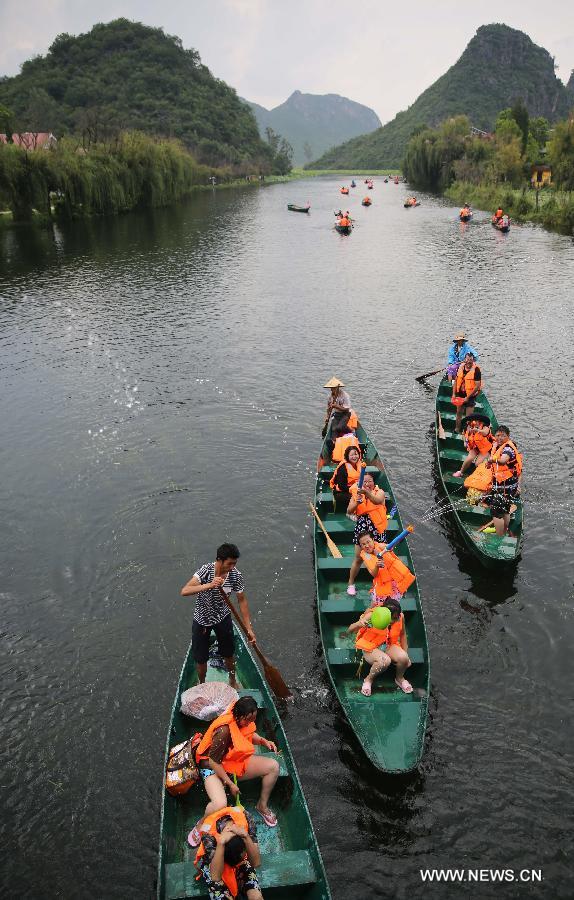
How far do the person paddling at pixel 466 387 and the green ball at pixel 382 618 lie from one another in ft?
33.6

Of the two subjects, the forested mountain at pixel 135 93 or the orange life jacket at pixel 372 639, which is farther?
the forested mountain at pixel 135 93

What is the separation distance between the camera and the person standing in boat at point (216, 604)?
29.0ft

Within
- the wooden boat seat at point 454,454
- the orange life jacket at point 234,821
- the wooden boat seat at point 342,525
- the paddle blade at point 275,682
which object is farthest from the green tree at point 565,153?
the orange life jacket at point 234,821

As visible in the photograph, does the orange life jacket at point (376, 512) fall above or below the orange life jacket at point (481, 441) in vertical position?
below

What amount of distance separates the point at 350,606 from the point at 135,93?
18757cm

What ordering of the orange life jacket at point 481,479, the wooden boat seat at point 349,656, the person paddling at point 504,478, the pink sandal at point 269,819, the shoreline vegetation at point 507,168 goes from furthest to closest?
the shoreline vegetation at point 507,168 → the orange life jacket at point 481,479 → the person paddling at point 504,478 → the wooden boat seat at point 349,656 → the pink sandal at point 269,819

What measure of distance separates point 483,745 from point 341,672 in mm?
2744

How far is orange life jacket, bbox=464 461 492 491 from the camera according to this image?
14062mm

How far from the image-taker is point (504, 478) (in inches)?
538

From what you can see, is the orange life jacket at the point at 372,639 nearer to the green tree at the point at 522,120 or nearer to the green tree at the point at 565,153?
the green tree at the point at 565,153

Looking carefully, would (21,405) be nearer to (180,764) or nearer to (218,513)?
(218,513)

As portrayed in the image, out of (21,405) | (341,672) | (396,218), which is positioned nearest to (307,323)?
(21,405)

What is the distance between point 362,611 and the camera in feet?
37.3

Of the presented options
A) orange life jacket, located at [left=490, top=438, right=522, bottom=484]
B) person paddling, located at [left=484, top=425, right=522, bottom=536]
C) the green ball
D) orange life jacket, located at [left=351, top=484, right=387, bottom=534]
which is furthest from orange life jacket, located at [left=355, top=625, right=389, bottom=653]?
orange life jacket, located at [left=490, top=438, right=522, bottom=484]
